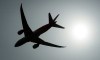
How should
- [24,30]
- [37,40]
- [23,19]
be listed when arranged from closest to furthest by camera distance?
[23,19] → [24,30] → [37,40]

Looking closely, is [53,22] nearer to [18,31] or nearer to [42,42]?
[42,42]

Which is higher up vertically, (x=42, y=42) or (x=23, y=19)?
(x=23, y=19)

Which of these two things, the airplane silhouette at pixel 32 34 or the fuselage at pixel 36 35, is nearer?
the airplane silhouette at pixel 32 34

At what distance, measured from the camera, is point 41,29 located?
6812cm

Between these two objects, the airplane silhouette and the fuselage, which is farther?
the fuselage

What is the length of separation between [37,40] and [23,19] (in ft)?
42.3

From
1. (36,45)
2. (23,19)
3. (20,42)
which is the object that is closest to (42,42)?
(36,45)

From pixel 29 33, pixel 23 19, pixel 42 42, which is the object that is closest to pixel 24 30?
pixel 29 33

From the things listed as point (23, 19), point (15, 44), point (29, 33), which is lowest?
point (15, 44)

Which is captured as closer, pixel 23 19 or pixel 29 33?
pixel 23 19

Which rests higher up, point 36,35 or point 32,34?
point 32,34

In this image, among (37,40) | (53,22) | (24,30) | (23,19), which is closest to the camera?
(23,19)

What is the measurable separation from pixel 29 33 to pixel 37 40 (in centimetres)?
568

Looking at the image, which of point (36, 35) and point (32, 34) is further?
point (36, 35)
